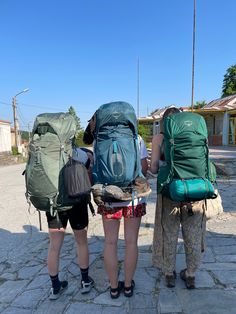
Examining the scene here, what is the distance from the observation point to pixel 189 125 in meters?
2.48

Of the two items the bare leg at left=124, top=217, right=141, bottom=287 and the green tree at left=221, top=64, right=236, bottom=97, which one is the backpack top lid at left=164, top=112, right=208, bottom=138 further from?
the green tree at left=221, top=64, right=236, bottom=97

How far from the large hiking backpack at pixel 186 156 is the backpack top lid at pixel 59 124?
824mm

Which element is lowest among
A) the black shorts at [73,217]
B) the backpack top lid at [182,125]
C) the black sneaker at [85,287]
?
the black sneaker at [85,287]

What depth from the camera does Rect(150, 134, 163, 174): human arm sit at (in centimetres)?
267

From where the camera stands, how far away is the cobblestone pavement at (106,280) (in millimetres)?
2596

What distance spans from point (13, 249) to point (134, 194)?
2.77 meters

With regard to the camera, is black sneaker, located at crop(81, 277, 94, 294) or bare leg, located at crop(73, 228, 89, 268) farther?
black sneaker, located at crop(81, 277, 94, 294)

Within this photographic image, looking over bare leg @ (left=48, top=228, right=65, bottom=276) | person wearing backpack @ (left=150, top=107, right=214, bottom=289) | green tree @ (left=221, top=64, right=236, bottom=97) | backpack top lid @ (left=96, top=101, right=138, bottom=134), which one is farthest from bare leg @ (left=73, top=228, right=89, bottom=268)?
green tree @ (left=221, top=64, right=236, bottom=97)

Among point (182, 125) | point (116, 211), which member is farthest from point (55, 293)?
point (182, 125)

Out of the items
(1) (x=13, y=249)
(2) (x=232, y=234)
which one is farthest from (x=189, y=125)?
(1) (x=13, y=249)

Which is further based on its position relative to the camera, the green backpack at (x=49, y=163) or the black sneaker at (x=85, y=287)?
the black sneaker at (x=85, y=287)

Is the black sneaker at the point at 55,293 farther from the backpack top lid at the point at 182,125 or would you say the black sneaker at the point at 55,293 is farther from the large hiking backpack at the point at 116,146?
the backpack top lid at the point at 182,125

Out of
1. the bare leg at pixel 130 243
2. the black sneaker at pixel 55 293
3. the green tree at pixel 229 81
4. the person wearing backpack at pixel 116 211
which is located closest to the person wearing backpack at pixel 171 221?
the person wearing backpack at pixel 116 211

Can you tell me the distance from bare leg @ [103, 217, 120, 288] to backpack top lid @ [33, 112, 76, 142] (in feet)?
2.61
